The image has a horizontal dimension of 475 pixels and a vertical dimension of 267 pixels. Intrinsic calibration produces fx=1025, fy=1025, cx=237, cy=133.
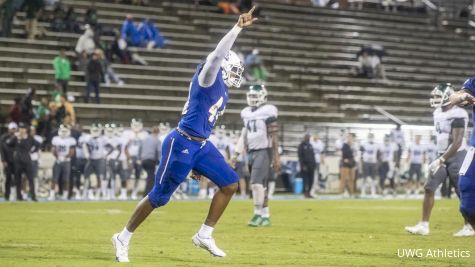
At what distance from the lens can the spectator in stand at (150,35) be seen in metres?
33.1

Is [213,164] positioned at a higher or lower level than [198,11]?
lower

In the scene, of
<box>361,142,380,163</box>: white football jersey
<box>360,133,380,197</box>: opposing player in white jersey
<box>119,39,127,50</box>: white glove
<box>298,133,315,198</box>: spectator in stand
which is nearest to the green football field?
<box>298,133,315,198</box>: spectator in stand

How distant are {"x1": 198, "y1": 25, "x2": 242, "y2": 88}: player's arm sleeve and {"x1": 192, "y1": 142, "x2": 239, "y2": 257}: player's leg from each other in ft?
2.43

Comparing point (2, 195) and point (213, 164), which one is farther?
point (2, 195)

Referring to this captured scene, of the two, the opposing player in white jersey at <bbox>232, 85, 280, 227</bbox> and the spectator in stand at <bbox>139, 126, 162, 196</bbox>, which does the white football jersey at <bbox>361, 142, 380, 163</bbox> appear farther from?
the opposing player in white jersey at <bbox>232, 85, 280, 227</bbox>

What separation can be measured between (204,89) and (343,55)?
2891 centimetres

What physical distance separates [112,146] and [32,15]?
6555 millimetres

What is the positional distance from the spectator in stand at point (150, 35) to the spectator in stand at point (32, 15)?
10.9ft

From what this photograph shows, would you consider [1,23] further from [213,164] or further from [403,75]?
[213,164]

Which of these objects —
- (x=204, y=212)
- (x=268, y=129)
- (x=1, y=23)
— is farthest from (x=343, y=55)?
(x=268, y=129)

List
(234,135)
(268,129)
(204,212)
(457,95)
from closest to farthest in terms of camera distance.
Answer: (457,95) < (268,129) < (204,212) < (234,135)

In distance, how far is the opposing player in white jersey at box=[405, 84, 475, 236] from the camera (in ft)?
47.2

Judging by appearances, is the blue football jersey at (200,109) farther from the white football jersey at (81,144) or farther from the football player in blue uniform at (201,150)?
the white football jersey at (81,144)

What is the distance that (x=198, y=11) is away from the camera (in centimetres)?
3722
